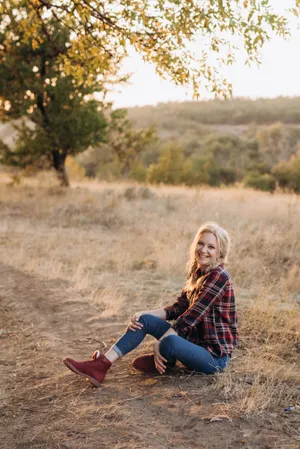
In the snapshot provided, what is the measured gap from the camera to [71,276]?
7.77 meters

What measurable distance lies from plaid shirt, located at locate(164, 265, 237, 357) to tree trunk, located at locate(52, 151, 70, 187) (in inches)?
522

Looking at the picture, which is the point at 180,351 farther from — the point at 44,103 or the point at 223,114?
the point at 223,114

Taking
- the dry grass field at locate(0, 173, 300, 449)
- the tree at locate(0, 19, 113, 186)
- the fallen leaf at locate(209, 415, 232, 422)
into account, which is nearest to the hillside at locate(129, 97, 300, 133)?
the tree at locate(0, 19, 113, 186)

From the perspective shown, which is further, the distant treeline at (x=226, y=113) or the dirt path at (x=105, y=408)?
the distant treeline at (x=226, y=113)

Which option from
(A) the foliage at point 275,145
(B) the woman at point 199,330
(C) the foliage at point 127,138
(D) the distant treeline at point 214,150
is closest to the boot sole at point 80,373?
(B) the woman at point 199,330

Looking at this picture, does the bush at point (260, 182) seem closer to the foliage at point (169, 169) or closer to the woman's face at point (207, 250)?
the foliage at point (169, 169)

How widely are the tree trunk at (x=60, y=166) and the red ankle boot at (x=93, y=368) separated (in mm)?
13207

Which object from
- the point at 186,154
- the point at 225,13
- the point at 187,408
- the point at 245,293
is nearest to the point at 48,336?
the point at 187,408

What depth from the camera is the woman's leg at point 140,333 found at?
4.14 meters

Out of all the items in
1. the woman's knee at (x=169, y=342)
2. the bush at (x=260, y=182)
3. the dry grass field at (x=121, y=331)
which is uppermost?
the woman's knee at (x=169, y=342)

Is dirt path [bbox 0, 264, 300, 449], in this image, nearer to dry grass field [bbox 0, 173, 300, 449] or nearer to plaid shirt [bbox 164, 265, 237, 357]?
dry grass field [bbox 0, 173, 300, 449]

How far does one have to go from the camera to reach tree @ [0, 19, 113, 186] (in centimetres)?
1466

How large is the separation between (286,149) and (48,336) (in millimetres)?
45059

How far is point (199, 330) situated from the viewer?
4.21m
